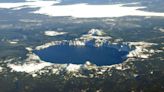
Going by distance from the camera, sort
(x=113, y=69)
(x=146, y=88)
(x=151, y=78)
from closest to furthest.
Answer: (x=146, y=88) → (x=151, y=78) → (x=113, y=69)

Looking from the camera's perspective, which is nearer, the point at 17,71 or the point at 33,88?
the point at 33,88

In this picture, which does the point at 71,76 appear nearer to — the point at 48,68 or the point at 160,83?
the point at 48,68

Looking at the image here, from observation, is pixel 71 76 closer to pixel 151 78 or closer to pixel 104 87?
pixel 104 87

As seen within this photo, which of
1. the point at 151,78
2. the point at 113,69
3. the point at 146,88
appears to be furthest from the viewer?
the point at 113,69

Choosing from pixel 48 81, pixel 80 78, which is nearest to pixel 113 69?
pixel 80 78

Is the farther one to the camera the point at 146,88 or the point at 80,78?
the point at 80,78

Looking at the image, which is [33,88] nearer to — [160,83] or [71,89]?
[71,89]

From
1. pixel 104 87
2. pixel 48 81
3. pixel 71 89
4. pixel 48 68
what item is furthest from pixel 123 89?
pixel 48 68
